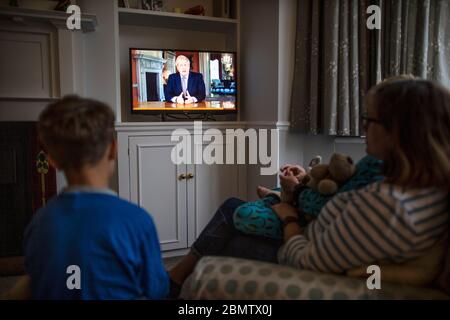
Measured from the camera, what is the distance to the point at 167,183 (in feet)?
8.16

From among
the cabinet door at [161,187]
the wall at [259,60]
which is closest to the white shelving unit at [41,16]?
the cabinet door at [161,187]

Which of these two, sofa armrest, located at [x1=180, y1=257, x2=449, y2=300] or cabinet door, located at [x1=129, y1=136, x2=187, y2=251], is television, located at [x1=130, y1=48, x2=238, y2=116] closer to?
cabinet door, located at [x1=129, y1=136, x2=187, y2=251]

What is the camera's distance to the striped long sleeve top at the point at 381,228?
0.77m

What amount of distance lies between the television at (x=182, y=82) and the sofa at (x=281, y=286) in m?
1.81

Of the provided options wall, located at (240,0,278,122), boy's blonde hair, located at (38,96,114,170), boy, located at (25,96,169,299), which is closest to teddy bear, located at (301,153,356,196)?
boy, located at (25,96,169,299)

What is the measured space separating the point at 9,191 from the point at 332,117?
2.05m

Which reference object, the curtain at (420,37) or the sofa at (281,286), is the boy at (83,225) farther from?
the curtain at (420,37)

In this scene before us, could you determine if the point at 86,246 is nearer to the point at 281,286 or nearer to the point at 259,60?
the point at 281,286

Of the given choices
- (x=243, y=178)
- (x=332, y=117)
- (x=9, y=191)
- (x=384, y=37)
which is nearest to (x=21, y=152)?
(x=9, y=191)

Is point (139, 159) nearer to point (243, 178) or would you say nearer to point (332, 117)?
point (243, 178)

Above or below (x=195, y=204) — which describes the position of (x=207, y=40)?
above

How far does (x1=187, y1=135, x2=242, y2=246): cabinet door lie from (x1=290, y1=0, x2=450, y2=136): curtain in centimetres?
64

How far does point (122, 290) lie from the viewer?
827 mm

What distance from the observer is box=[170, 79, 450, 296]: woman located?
781mm
